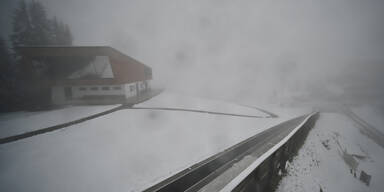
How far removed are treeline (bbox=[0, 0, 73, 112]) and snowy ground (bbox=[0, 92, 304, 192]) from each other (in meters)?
12.5

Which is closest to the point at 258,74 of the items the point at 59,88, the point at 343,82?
the point at 343,82

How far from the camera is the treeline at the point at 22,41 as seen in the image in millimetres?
14594

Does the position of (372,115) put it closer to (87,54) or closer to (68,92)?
(87,54)

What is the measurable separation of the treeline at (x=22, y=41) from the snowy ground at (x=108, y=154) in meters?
12.5

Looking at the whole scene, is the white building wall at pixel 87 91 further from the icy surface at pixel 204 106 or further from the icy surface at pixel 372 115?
the icy surface at pixel 372 115

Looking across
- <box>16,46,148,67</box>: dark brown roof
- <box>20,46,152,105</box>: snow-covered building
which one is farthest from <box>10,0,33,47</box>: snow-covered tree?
<box>20,46,152,105</box>: snow-covered building

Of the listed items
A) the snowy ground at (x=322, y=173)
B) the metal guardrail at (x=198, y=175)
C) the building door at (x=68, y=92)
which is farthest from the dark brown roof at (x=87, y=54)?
the snowy ground at (x=322, y=173)

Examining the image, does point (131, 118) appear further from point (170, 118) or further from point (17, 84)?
point (17, 84)

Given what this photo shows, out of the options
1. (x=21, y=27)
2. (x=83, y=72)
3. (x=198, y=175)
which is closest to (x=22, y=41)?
(x=21, y=27)

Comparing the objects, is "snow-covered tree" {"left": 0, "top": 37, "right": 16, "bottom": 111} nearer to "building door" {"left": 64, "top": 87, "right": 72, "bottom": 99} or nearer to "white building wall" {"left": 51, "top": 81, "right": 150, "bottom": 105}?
"white building wall" {"left": 51, "top": 81, "right": 150, "bottom": 105}

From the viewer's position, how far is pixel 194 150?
788 cm

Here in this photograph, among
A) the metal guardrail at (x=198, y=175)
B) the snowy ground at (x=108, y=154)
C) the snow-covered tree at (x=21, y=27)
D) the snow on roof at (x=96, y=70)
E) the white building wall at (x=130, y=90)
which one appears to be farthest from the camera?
the snow-covered tree at (x=21, y=27)

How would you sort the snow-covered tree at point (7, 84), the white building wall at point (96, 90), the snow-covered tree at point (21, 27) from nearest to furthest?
1. the snow-covered tree at point (7, 84)
2. the white building wall at point (96, 90)
3. the snow-covered tree at point (21, 27)

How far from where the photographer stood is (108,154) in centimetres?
725
